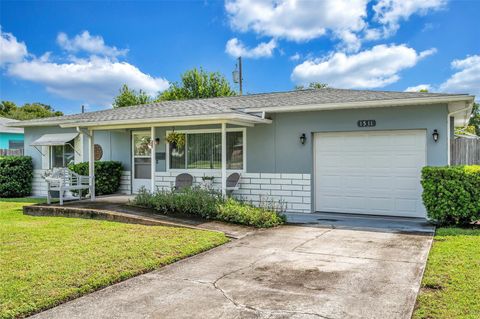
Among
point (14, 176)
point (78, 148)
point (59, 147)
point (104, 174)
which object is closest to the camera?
point (104, 174)

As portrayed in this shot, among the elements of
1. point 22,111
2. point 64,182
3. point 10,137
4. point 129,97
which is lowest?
point 64,182

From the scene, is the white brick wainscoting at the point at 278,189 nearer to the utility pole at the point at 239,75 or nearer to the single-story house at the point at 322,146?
the single-story house at the point at 322,146

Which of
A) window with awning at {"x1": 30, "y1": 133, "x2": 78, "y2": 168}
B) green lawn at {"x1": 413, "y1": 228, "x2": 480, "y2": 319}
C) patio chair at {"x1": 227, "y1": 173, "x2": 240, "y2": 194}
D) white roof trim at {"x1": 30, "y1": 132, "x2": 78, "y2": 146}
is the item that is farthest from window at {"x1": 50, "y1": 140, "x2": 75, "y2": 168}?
green lawn at {"x1": 413, "y1": 228, "x2": 480, "y2": 319}

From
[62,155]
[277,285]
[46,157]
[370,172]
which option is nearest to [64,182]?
[62,155]

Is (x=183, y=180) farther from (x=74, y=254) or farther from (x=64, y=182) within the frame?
(x=74, y=254)

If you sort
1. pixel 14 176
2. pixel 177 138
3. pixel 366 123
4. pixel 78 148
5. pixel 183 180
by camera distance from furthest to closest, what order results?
1. pixel 14 176
2. pixel 78 148
3. pixel 177 138
4. pixel 183 180
5. pixel 366 123

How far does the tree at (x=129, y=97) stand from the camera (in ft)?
111

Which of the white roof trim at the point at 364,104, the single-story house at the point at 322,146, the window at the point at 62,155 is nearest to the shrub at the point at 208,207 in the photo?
the single-story house at the point at 322,146

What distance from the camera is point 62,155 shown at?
14602 mm

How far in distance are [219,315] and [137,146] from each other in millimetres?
10647

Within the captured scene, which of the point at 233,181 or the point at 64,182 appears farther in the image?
the point at 64,182

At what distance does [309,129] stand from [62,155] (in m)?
9.70

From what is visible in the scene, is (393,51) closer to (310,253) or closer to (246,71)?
(246,71)

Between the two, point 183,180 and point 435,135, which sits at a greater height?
point 435,135
